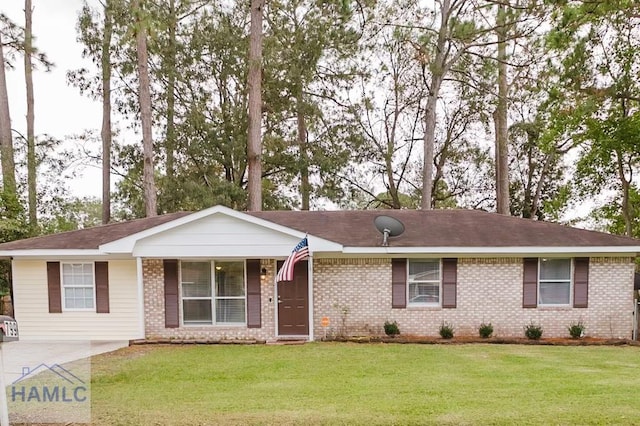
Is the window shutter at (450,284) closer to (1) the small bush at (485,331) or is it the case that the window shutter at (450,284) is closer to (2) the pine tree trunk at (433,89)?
(1) the small bush at (485,331)

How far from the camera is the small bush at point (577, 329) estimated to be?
970cm

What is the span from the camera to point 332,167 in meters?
17.4

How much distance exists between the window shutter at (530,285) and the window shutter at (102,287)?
10470 millimetres

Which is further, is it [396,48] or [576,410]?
[396,48]

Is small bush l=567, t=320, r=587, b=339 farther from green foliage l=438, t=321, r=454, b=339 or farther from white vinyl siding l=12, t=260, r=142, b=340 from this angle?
white vinyl siding l=12, t=260, r=142, b=340

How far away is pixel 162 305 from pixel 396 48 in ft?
47.6

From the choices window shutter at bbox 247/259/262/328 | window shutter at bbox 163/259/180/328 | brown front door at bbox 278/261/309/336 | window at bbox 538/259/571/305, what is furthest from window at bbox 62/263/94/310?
window at bbox 538/259/571/305

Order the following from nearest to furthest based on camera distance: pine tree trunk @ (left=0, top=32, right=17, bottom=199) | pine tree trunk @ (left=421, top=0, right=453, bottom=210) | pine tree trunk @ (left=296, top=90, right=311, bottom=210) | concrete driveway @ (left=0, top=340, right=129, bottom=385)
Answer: concrete driveway @ (left=0, top=340, right=129, bottom=385) < pine tree trunk @ (left=0, top=32, right=17, bottom=199) < pine tree trunk @ (left=421, top=0, right=453, bottom=210) < pine tree trunk @ (left=296, top=90, right=311, bottom=210)

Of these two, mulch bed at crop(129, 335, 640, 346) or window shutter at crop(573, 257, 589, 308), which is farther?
window shutter at crop(573, 257, 589, 308)

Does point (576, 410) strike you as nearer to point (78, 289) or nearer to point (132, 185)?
point (78, 289)

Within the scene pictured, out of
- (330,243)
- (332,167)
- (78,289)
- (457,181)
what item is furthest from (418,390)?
(457,181)

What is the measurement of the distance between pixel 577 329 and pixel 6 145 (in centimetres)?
2046

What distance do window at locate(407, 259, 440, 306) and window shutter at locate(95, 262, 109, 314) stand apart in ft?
25.1

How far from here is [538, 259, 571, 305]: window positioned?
9.94 m
